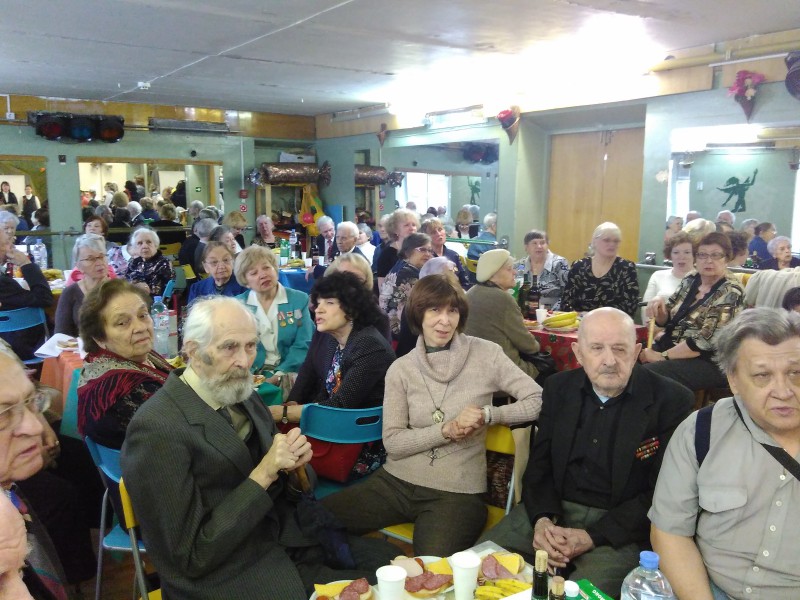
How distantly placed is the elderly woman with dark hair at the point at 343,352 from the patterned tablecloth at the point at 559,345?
164 centimetres

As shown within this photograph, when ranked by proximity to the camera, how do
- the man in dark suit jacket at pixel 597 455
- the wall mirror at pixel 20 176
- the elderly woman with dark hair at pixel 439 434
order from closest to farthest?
the man in dark suit jacket at pixel 597 455
the elderly woman with dark hair at pixel 439 434
the wall mirror at pixel 20 176

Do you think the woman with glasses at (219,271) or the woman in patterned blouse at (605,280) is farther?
the woman in patterned blouse at (605,280)

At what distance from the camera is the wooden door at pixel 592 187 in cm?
709

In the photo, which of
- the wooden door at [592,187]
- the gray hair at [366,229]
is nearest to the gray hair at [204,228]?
the gray hair at [366,229]

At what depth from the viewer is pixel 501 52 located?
5.49 m

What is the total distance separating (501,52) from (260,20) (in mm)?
2152

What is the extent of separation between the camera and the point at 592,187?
748 centimetres

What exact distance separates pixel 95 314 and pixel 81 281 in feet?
6.81

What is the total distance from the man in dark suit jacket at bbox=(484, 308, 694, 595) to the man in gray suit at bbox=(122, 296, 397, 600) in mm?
551

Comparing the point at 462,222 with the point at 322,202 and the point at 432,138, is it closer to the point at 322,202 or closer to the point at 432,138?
the point at 432,138

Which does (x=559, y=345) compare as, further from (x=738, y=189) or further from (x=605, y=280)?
(x=738, y=189)

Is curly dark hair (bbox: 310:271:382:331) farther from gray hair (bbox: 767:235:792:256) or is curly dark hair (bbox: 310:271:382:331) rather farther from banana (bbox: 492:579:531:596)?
gray hair (bbox: 767:235:792:256)

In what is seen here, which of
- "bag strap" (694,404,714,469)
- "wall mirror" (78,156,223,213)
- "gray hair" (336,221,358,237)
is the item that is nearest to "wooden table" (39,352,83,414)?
"bag strap" (694,404,714,469)

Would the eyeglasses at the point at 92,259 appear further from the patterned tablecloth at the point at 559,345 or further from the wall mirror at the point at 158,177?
the wall mirror at the point at 158,177
